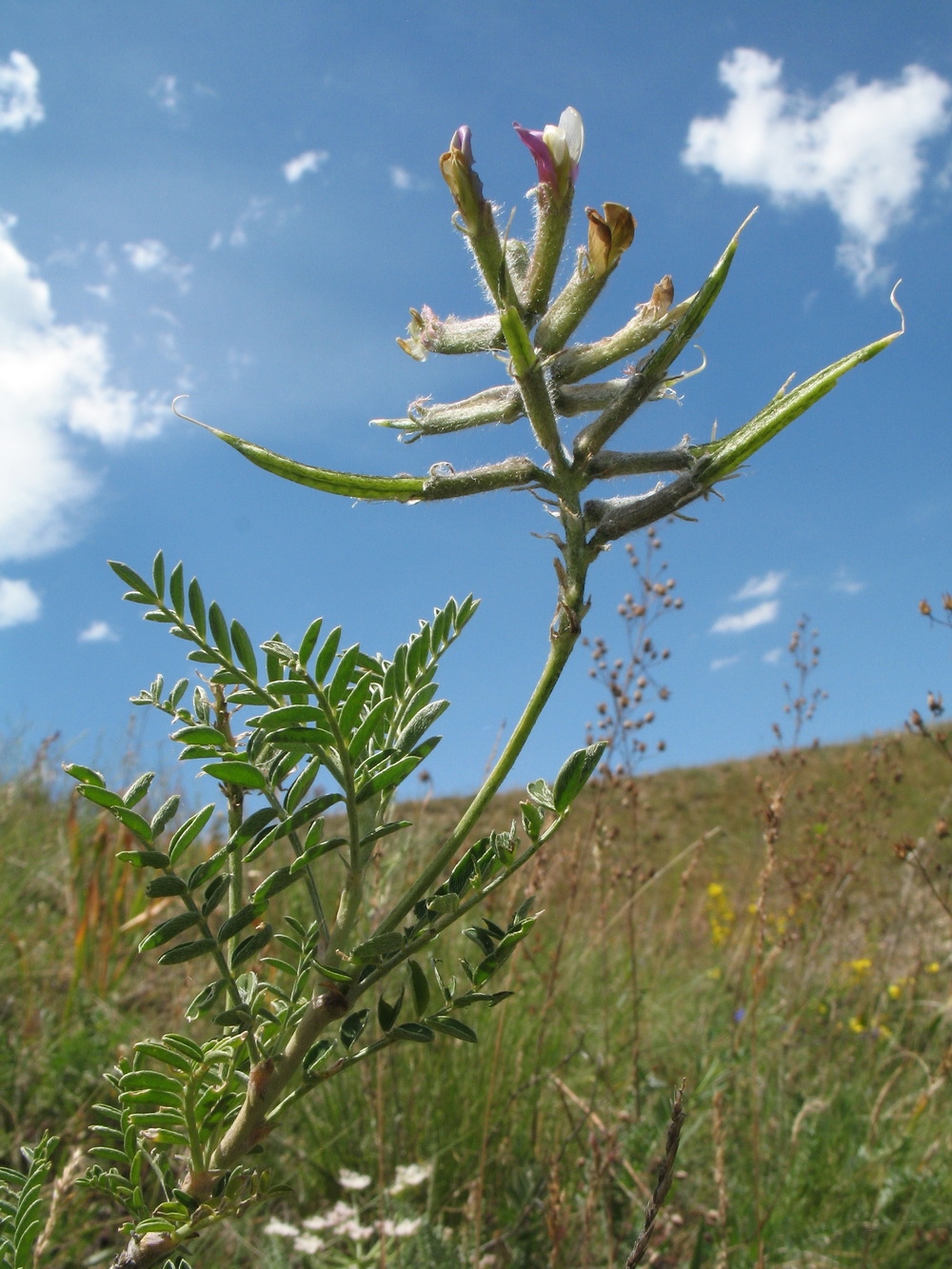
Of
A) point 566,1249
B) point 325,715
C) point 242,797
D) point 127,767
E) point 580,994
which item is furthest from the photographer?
point 127,767

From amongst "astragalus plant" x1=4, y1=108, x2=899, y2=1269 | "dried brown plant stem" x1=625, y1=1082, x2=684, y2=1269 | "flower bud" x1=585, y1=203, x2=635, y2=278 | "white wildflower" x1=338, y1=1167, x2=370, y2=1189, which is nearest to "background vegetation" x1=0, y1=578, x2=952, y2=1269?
"white wildflower" x1=338, y1=1167, x2=370, y2=1189

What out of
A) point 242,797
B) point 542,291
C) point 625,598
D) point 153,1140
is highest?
point 625,598

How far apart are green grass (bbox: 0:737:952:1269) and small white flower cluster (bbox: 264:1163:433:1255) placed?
0.17 ft

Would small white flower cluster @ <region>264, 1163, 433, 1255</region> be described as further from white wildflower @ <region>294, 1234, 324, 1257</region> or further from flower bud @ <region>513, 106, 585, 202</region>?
flower bud @ <region>513, 106, 585, 202</region>

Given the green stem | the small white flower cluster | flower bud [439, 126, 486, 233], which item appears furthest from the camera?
the small white flower cluster

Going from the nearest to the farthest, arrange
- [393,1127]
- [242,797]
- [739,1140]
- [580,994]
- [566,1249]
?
[242,797] → [566,1249] → [393,1127] → [739,1140] → [580,994]

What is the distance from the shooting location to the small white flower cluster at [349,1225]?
2006 millimetres

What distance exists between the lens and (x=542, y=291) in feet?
2.73

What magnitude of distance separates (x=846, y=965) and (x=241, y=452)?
5.17m

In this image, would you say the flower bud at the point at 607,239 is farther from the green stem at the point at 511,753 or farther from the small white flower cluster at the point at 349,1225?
the small white flower cluster at the point at 349,1225

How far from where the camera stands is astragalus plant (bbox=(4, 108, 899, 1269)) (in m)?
0.68

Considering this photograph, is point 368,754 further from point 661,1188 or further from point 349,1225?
point 349,1225

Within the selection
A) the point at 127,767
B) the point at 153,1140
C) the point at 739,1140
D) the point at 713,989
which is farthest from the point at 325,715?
the point at 127,767

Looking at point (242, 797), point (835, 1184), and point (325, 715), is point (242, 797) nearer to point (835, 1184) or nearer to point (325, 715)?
point (325, 715)
